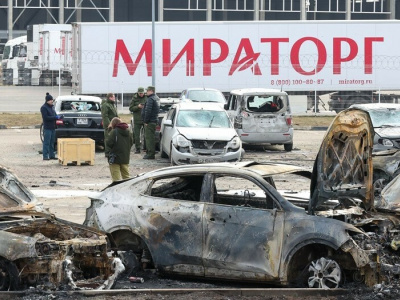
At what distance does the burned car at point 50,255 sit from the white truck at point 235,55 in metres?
30.8

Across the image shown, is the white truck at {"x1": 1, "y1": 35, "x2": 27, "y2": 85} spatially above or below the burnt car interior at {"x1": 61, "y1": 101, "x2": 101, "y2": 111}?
above

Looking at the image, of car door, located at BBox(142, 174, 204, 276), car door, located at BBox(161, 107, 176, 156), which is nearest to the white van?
car door, located at BBox(161, 107, 176, 156)

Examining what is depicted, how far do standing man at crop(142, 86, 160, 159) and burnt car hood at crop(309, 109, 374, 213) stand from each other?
14384 mm

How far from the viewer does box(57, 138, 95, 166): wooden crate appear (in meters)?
24.2

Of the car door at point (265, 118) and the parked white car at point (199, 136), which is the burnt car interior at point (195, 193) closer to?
the parked white car at point (199, 136)

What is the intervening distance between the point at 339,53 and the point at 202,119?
1922 centimetres

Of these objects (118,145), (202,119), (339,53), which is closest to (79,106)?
(202,119)

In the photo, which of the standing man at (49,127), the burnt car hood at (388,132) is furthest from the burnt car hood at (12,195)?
the standing man at (49,127)

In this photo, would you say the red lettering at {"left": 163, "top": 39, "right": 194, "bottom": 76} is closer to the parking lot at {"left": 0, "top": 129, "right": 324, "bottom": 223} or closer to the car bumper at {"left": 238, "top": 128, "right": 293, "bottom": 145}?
the parking lot at {"left": 0, "top": 129, "right": 324, "bottom": 223}

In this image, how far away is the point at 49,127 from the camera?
82.7 feet

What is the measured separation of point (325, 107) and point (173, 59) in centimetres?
667

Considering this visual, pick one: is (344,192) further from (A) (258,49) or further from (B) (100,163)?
(A) (258,49)

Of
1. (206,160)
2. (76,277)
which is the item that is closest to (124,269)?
(76,277)

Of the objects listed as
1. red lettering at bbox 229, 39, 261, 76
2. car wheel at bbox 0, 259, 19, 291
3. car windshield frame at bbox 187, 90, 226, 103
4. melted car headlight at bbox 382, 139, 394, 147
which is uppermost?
red lettering at bbox 229, 39, 261, 76
